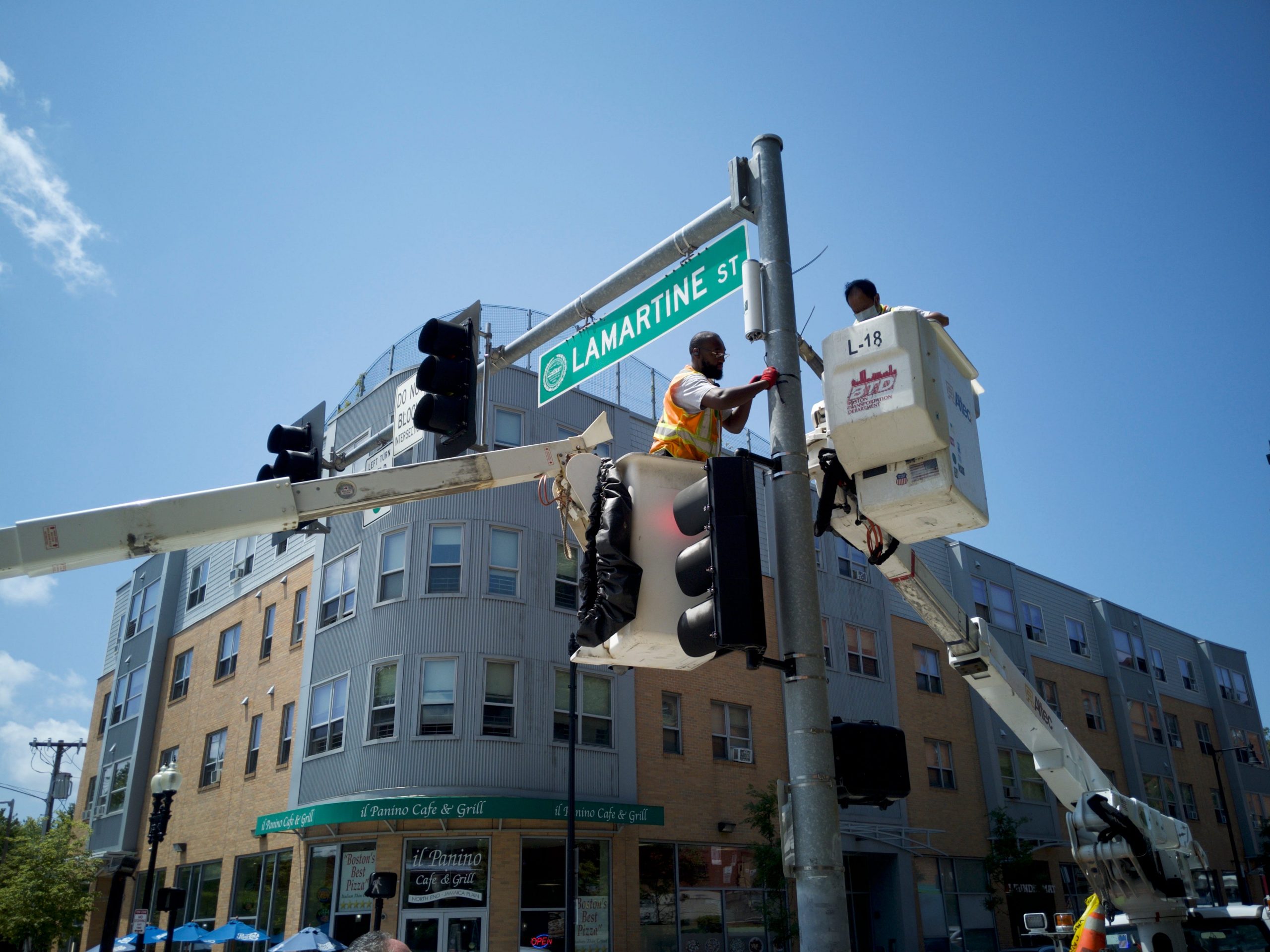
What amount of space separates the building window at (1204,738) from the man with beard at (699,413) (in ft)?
163

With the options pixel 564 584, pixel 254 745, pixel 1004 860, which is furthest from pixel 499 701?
pixel 1004 860

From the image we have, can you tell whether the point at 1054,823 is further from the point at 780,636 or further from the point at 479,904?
the point at 780,636

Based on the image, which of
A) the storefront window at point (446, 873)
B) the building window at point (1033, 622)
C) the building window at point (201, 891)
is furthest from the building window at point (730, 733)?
the building window at point (1033, 622)

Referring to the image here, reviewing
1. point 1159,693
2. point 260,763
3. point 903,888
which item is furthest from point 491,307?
point 1159,693

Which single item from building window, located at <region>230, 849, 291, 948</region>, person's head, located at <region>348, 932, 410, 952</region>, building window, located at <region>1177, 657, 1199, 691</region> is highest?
building window, located at <region>1177, 657, 1199, 691</region>

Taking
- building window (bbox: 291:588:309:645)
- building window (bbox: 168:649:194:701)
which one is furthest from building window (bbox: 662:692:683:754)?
building window (bbox: 168:649:194:701)

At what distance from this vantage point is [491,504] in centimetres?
2545

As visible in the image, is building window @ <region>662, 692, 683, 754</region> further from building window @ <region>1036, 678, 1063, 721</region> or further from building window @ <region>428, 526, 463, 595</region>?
building window @ <region>1036, 678, 1063, 721</region>

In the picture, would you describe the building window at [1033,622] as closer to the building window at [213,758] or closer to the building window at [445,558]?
the building window at [445,558]

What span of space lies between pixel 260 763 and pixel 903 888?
18333 millimetres

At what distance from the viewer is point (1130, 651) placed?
44.2m

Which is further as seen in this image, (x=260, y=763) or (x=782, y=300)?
(x=260, y=763)

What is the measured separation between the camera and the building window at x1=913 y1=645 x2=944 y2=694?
1351 inches

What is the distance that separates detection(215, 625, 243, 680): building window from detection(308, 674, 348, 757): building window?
6548 millimetres
